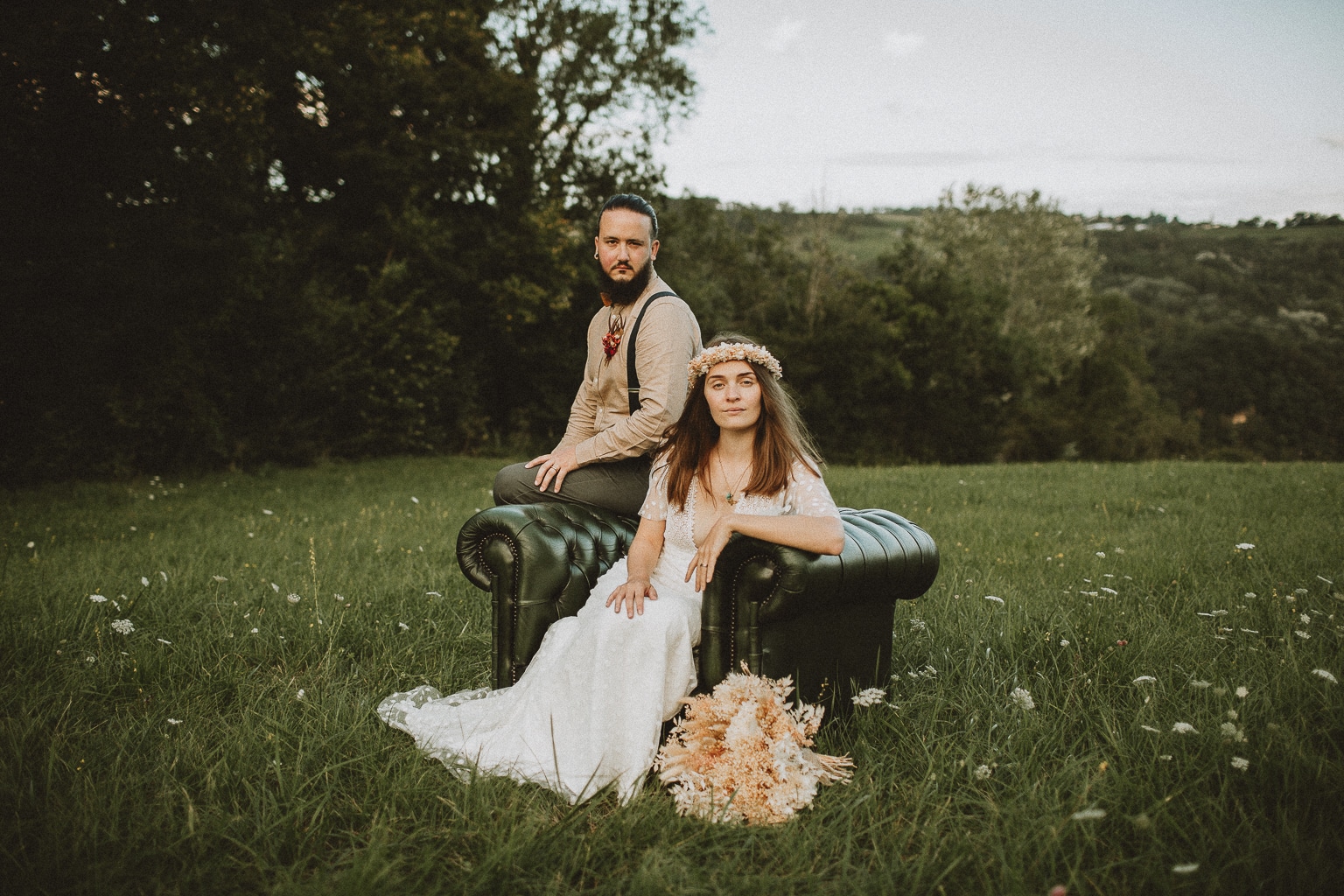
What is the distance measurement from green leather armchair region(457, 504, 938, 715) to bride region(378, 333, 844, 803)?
0.36 ft

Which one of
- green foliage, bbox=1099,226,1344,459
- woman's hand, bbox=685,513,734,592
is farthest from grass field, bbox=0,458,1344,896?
green foliage, bbox=1099,226,1344,459

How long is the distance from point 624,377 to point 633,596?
1.22 m

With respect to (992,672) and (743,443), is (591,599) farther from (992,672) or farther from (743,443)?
(992,672)

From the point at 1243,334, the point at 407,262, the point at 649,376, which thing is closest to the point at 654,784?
the point at 649,376

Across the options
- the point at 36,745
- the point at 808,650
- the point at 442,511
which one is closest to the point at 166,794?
the point at 36,745

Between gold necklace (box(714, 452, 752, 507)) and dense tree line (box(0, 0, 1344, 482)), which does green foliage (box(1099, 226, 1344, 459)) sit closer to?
dense tree line (box(0, 0, 1344, 482))

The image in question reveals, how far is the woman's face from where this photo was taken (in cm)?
311

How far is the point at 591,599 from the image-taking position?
3.05 m

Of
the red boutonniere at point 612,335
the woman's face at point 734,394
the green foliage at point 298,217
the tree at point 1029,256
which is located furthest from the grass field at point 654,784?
the tree at point 1029,256

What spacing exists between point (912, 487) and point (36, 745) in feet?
29.2

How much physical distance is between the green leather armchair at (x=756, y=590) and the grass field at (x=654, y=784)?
0.31 meters

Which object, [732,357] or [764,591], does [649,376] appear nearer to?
[732,357]

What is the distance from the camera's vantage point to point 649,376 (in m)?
3.56

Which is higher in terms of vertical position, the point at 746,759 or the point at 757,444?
the point at 757,444
